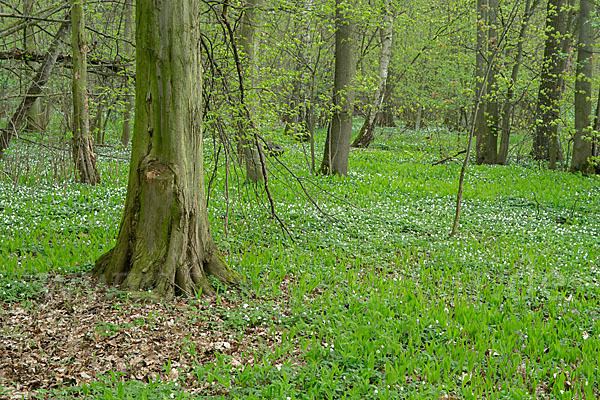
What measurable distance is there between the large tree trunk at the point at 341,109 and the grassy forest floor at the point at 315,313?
3.99 m

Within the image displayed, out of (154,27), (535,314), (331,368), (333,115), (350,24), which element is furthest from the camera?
(333,115)

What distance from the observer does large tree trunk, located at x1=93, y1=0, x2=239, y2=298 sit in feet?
15.0

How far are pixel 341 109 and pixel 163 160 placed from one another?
27.8 feet

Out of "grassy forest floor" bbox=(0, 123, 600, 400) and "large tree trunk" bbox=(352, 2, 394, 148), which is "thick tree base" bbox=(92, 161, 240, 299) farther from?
"large tree trunk" bbox=(352, 2, 394, 148)

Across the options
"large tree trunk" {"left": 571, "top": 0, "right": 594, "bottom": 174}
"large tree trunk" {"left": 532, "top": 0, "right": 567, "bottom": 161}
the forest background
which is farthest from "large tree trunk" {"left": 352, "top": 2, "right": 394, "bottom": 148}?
the forest background

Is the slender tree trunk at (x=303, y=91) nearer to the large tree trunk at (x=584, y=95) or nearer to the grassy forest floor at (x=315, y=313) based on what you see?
the grassy forest floor at (x=315, y=313)

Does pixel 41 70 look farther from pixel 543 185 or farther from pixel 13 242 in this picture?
pixel 543 185

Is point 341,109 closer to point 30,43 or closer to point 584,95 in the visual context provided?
point 584,95

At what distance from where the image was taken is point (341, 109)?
1249 centimetres

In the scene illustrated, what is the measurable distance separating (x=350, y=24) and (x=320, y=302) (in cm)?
904

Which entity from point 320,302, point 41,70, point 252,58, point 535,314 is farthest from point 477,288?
point 41,70

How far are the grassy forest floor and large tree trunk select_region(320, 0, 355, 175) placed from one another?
399 cm

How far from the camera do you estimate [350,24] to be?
1203 cm

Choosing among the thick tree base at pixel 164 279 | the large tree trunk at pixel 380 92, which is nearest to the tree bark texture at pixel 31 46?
the thick tree base at pixel 164 279
